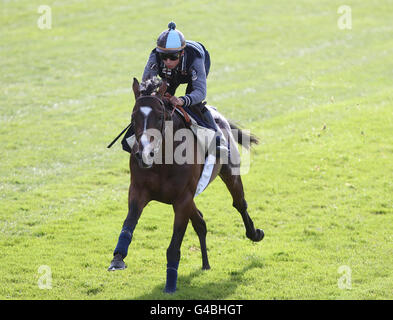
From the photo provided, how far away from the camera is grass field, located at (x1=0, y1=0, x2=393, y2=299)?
34.1 ft

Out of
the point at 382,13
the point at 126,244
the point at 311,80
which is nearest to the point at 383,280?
the point at 126,244

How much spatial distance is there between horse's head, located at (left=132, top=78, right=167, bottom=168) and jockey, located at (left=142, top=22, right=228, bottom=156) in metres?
0.64

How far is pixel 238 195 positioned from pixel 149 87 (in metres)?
3.71

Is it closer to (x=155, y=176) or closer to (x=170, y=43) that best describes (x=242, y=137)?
(x=170, y=43)

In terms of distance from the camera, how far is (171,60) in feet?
30.7

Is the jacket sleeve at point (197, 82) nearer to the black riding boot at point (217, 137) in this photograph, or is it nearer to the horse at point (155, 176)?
the horse at point (155, 176)

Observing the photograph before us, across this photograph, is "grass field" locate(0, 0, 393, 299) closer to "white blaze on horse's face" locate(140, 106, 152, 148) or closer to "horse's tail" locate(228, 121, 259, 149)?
"horse's tail" locate(228, 121, 259, 149)

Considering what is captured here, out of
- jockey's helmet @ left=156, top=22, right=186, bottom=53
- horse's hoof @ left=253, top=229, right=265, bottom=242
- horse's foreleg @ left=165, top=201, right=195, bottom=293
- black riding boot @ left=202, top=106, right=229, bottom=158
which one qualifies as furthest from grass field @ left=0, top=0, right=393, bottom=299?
jockey's helmet @ left=156, top=22, right=186, bottom=53

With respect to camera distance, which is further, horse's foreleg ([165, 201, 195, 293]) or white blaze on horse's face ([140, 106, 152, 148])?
horse's foreleg ([165, 201, 195, 293])

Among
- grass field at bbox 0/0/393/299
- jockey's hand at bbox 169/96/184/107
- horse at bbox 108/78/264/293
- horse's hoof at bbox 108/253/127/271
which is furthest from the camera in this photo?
grass field at bbox 0/0/393/299

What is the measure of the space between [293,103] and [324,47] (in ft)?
29.1

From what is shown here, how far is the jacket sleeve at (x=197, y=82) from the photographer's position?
30.4 ft

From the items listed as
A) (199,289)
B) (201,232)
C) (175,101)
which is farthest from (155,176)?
(201,232)
